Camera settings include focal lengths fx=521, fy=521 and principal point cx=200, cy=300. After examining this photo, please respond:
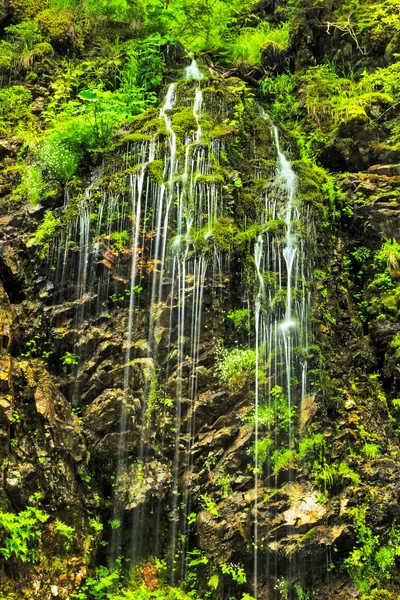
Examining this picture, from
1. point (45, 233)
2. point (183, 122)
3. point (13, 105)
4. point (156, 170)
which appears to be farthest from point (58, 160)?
point (13, 105)

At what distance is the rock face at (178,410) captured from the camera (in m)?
6.00

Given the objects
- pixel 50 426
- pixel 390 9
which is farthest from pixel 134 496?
pixel 390 9

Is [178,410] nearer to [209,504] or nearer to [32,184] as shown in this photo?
[209,504]

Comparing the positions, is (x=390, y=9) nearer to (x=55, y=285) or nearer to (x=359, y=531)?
(x=55, y=285)

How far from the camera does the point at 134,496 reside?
625cm

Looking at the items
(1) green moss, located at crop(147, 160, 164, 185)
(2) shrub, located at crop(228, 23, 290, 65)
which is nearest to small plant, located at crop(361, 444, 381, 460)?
(1) green moss, located at crop(147, 160, 164, 185)

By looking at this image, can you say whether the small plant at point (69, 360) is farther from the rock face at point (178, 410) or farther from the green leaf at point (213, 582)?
the green leaf at point (213, 582)

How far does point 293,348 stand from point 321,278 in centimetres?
135

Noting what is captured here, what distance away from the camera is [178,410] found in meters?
6.59

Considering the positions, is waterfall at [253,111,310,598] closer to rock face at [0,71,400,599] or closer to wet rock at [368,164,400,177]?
rock face at [0,71,400,599]

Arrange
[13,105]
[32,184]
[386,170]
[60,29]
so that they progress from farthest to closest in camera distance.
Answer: [60,29] < [13,105] < [386,170] < [32,184]

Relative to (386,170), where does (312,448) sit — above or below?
below

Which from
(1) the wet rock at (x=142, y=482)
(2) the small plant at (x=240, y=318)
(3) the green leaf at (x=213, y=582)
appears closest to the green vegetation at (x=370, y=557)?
(3) the green leaf at (x=213, y=582)

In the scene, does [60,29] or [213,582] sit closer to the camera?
[213,582]
